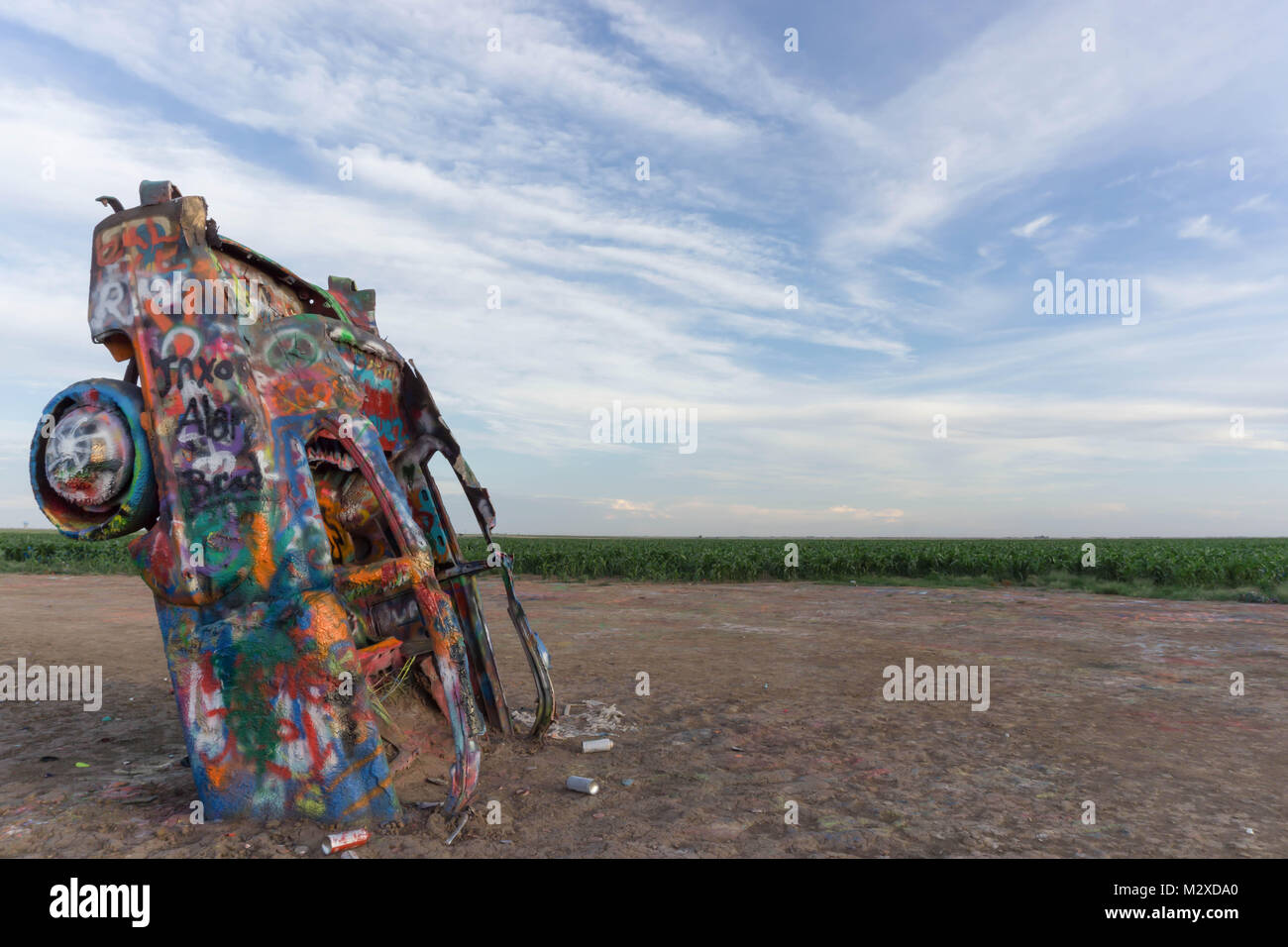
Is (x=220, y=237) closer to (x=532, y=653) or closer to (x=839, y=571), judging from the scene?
(x=532, y=653)

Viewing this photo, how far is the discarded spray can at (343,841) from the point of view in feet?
13.3

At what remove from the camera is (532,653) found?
6.00 meters

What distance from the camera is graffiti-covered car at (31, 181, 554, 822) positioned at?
14.4 ft

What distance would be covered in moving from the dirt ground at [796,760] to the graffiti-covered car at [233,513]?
43 cm

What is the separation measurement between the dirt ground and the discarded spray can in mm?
97

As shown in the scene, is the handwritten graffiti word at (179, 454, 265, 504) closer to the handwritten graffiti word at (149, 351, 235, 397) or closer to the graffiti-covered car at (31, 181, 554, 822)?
the graffiti-covered car at (31, 181, 554, 822)

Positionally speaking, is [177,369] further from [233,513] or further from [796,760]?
[796,760]

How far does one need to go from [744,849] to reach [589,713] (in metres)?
3.43

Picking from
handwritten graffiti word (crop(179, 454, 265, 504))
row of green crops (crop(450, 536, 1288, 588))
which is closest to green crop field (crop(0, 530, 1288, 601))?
row of green crops (crop(450, 536, 1288, 588))

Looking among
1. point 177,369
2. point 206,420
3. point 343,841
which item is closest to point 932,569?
point 343,841

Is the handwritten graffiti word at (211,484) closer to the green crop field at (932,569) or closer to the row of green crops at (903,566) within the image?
the green crop field at (932,569)

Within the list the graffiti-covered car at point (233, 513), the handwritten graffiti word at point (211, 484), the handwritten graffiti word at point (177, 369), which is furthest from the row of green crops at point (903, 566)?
the handwritten graffiti word at point (177, 369)

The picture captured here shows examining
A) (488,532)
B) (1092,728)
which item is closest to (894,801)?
(1092,728)

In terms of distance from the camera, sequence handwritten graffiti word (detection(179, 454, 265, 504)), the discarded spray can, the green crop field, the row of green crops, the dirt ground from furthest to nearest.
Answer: the row of green crops, the green crop field, handwritten graffiti word (detection(179, 454, 265, 504)), the dirt ground, the discarded spray can
